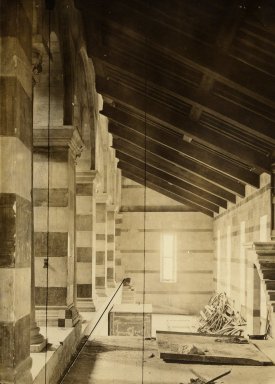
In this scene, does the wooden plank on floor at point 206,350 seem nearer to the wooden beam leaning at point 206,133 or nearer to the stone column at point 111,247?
→ the wooden beam leaning at point 206,133

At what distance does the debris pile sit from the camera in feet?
39.8

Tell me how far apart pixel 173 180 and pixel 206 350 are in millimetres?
10071

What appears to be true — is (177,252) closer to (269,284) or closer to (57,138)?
(269,284)

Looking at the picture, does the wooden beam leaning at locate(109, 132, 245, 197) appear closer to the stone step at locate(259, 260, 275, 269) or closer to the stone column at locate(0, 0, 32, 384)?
the stone step at locate(259, 260, 275, 269)

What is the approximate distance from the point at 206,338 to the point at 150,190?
12346 millimetres

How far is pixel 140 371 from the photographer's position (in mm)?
5520

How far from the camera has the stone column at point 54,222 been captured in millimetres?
5895

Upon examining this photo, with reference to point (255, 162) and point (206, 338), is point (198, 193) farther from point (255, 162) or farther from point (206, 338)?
point (206, 338)

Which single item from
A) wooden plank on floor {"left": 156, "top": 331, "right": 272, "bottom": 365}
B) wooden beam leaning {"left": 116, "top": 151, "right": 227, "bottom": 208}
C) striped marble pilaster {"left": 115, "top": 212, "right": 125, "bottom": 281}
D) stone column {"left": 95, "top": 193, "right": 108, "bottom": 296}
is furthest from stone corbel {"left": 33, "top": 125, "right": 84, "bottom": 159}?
striped marble pilaster {"left": 115, "top": 212, "right": 125, "bottom": 281}

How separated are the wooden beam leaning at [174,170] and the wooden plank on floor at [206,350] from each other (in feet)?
22.9

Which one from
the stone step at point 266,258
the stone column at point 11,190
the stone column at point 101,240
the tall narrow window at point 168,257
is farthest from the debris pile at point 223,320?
the stone column at point 11,190

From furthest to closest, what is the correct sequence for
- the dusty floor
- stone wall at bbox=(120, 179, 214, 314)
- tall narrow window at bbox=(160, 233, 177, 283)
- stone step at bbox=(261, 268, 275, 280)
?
tall narrow window at bbox=(160, 233, 177, 283)
stone wall at bbox=(120, 179, 214, 314)
stone step at bbox=(261, 268, 275, 280)
the dusty floor

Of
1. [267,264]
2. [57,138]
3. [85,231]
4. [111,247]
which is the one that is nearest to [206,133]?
[85,231]

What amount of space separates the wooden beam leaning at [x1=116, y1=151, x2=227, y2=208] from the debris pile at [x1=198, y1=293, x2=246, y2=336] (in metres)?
2.90
